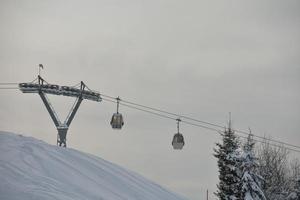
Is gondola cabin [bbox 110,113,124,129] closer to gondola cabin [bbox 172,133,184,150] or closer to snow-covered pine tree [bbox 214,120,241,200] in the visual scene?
gondola cabin [bbox 172,133,184,150]

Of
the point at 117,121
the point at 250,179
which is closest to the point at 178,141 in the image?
the point at 117,121

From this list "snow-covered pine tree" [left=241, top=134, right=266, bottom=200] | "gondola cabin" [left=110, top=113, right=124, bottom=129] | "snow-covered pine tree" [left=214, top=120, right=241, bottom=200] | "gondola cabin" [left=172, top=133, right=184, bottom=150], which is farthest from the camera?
"snow-covered pine tree" [left=214, top=120, right=241, bottom=200]

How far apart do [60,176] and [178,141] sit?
1340cm

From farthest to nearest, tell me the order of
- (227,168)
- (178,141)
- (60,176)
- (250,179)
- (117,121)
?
(227,168) → (250,179) → (178,141) → (117,121) → (60,176)

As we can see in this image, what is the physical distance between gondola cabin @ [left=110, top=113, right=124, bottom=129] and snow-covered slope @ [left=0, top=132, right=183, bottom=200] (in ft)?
23.1

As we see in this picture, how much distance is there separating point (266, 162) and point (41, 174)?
4054 cm

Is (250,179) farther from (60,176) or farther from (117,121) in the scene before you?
(60,176)

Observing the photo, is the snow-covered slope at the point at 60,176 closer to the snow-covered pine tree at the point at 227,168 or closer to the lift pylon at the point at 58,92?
the lift pylon at the point at 58,92

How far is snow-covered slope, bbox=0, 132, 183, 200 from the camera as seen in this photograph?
11703 millimetres

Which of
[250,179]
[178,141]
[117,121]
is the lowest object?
[250,179]

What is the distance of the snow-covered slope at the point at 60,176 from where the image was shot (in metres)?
11.7

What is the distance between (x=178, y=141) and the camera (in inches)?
1037

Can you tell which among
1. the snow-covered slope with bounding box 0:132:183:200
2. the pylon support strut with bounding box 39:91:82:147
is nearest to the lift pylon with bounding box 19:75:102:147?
the pylon support strut with bounding box 39:91:82:147

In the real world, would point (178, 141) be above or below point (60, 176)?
above
